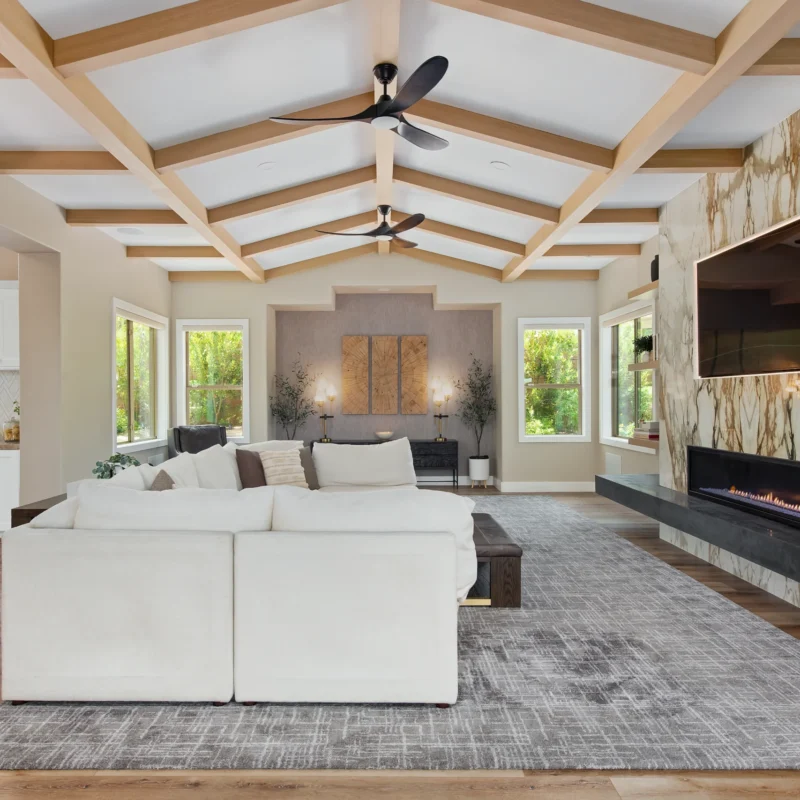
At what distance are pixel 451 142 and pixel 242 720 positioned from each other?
13.9 ft

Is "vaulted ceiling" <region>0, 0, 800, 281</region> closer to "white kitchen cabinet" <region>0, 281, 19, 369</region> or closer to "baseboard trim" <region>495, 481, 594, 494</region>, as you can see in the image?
"white kitchen cabinet" <region>0, 281, 19, 369</region>

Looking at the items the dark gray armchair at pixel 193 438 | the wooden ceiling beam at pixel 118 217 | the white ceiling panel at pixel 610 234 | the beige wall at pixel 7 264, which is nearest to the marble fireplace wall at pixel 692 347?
the white ceiling panel at pixel 610 234

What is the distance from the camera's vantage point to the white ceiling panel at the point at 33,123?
3631 mm

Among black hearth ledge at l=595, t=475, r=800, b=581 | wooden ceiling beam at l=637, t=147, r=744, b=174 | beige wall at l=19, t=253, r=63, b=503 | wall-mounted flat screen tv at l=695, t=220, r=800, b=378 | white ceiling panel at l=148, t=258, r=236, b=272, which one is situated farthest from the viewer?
white ceiling panel at l=148, t=258, r=236, b=272

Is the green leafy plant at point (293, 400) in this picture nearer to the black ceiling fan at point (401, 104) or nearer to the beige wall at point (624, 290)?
the beige wall at point (624, 290)

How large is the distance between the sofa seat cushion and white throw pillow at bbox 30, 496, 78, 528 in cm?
82

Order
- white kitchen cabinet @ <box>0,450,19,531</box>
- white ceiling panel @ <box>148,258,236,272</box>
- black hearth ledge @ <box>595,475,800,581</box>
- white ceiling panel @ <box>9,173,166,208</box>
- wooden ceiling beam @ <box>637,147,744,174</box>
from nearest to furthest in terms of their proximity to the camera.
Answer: black hearth ledge @ <box>595,475,800,581</box> < wooden ceiling beam @ <box>637,147,744,174</box> < white ceiling panel @ <box>9,173,166,208</box> < white kitchen cabinet @ <box>0,450,19,531</box> < white ceiling panel @ <box>148,258,236,272</box>

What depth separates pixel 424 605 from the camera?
2.46 metres

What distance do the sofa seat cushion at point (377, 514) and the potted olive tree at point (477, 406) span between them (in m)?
6.46

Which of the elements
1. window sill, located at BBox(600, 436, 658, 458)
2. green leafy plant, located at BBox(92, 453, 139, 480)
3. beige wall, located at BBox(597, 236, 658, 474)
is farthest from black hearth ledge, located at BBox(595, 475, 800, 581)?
green leafy plant, located at BBox(92, 453, 139, 480)

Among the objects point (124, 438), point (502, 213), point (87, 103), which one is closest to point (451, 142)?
point (502, 213)

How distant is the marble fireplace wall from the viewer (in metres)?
3.90

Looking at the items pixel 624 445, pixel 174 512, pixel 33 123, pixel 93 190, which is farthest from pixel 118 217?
pixel 624 445

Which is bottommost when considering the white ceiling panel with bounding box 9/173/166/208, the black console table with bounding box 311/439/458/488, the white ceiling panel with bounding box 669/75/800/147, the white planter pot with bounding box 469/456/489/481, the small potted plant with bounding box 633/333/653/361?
the white planter pot with bounding box 469/456/489/481
